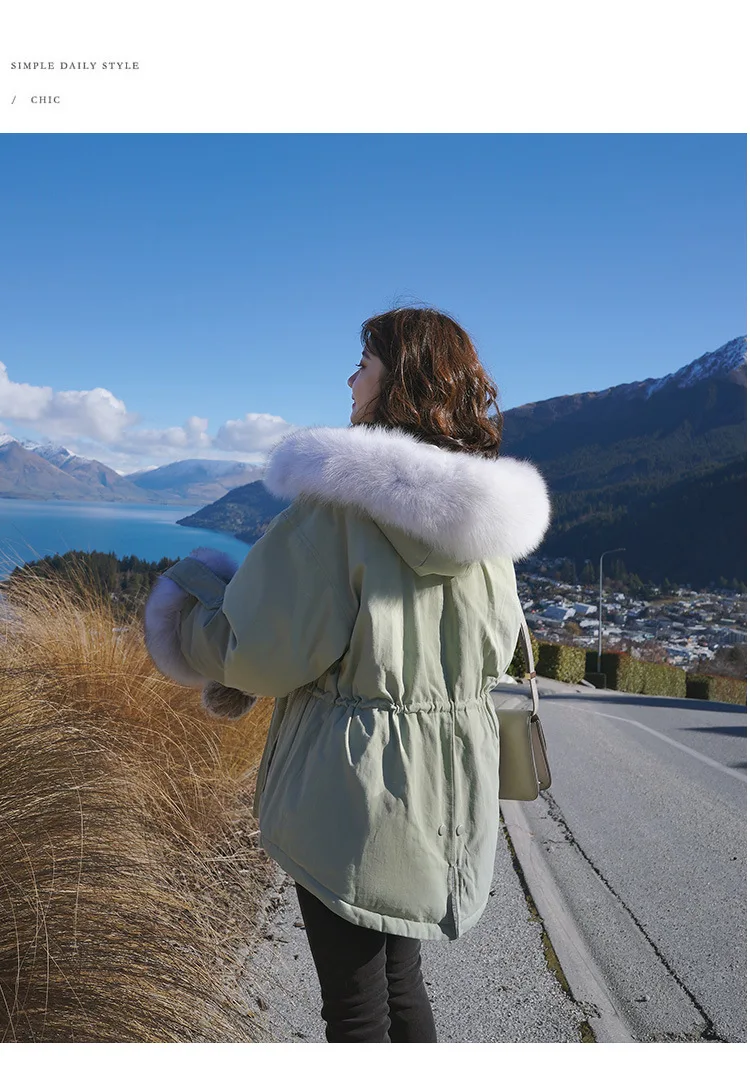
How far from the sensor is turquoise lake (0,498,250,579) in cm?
528

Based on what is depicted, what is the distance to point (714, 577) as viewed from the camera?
89.1 metres

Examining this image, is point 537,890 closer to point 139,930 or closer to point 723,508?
point 139,930

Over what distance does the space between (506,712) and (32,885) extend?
3.92 feet

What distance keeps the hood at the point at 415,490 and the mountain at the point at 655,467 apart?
39.9 m

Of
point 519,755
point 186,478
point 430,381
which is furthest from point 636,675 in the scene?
point 430,381

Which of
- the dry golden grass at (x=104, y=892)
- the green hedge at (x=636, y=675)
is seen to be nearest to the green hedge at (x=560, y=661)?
the green hedge at (x=636, y=675)

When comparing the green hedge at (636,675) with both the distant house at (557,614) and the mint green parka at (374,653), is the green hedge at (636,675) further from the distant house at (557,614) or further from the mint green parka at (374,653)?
the mint green parka at (374,653)

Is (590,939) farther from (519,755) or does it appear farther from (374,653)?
(374,653)

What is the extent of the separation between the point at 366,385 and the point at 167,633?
660 mm

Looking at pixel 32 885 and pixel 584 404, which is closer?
pixel 32 885

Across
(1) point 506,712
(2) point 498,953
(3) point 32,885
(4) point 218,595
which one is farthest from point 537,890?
(4) point 218,595

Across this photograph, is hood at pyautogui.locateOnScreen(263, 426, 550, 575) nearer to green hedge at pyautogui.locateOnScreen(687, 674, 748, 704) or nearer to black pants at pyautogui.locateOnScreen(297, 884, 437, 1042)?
black pants at pyautogui.locateOnScreen(297, 884, 437, 1042)

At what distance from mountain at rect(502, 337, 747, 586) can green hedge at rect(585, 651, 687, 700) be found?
11.1 metres

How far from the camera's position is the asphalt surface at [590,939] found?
244 cm
